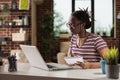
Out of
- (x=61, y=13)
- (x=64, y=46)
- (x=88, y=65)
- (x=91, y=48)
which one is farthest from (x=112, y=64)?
(x=61, y=13)

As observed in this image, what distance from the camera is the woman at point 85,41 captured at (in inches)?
102

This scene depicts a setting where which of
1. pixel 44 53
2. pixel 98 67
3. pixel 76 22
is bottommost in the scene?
pixel 44 53

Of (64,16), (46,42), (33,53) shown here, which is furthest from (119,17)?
(33,53)

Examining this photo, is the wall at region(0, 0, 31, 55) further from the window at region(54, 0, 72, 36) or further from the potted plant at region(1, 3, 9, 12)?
the window at region(54, 0, 72, 36)

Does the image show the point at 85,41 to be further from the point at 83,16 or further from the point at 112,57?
the point at 112,57

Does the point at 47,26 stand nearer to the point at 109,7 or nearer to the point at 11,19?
the point at 11,19

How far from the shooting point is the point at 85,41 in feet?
8.75

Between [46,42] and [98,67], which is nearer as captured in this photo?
[98,67]

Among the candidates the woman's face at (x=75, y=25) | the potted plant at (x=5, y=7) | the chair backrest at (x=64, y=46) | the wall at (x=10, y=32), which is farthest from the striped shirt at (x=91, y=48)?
the chair backrest at (x=64, y=46)

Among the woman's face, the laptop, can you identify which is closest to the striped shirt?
the woman's face

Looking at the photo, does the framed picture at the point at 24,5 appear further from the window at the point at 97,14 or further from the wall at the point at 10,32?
the window at the point at 97,14

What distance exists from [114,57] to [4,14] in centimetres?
514

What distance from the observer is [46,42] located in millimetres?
6934

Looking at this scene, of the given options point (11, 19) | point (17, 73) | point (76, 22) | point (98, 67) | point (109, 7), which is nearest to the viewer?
point (17, 73)
